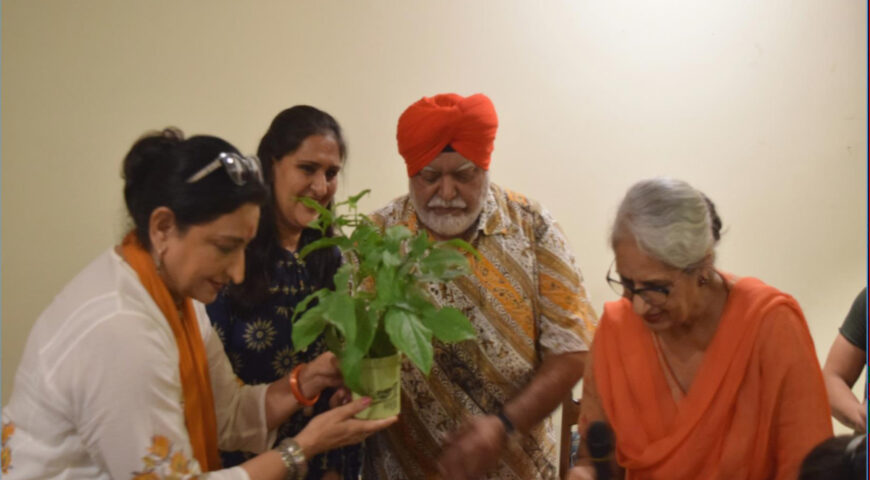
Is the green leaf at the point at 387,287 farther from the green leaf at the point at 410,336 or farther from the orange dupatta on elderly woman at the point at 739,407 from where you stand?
the orange dupatta on elderly woman at the point at 739,407

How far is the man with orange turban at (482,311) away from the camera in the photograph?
5.41 feet

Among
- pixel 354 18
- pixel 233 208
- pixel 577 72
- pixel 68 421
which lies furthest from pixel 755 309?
pixel 354 18

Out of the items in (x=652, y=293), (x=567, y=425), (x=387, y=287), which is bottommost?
(x=567, y=425)

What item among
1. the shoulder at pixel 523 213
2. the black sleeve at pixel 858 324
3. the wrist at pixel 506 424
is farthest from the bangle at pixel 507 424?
the black sleeve at pixel 858 324

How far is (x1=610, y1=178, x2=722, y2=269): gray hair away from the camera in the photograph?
1322 mm

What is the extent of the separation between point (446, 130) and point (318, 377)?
2.39ft

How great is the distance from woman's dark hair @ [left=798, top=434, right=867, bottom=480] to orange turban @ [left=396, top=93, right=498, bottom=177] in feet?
3.41

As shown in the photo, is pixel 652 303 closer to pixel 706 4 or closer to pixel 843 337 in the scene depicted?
pixel 843 337

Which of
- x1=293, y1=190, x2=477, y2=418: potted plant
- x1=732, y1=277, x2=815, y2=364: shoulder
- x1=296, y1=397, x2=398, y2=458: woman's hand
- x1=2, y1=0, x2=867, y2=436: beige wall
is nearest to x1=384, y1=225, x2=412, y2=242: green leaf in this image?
x1=293, y1=190, x2=477, y2=418: potted plant

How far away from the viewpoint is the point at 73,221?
2.19m

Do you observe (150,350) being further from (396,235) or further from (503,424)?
(503,424)

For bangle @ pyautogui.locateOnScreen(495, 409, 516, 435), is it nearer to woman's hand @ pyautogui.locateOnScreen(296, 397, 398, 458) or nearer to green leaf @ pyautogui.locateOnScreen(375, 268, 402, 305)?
woman's hand @ pyautogui.locateOnScreen(296, 397, 398, 458)

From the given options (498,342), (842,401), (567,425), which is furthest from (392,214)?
(842,401)

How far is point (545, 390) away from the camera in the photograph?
1.60 metres
